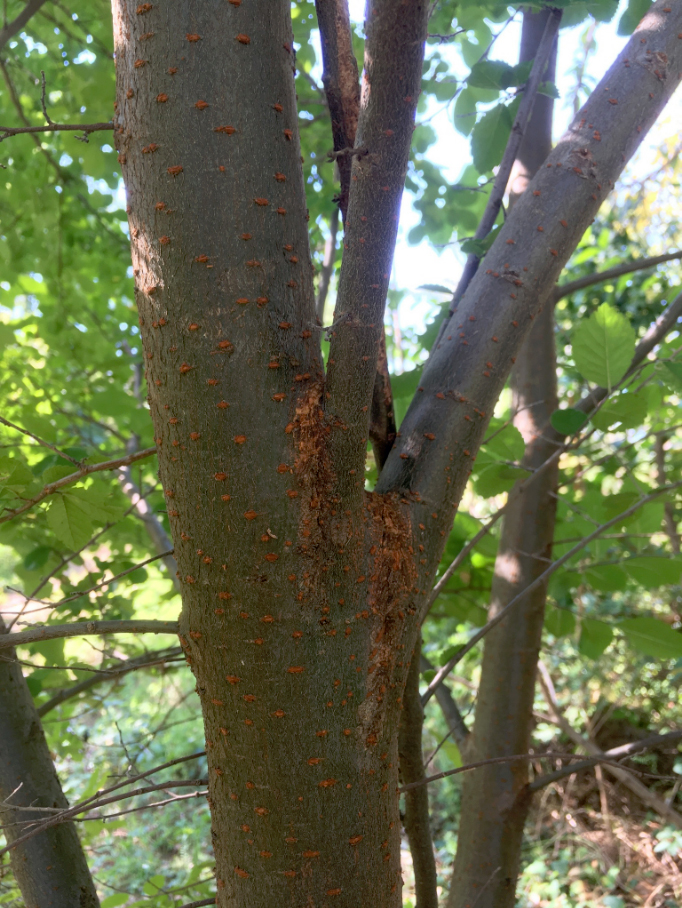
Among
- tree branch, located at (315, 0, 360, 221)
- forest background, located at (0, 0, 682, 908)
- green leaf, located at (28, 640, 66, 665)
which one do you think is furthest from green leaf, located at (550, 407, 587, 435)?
green leaf, located at (28, 640, 66, 665)

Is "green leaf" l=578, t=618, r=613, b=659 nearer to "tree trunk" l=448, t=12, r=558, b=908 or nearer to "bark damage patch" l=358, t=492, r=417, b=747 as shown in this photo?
"tree trunk" l=448, t=12, r=558, b=908

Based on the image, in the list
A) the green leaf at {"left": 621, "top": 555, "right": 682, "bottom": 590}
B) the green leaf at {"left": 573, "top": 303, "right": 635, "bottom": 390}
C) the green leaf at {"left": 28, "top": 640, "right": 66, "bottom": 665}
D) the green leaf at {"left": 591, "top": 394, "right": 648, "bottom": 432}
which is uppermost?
the green leaf at {"left": 573, "top": 303, "right": 635, "bottom": 390}

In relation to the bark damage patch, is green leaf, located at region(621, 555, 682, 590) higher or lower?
higher

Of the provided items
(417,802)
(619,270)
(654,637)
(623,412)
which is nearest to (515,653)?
(654,637)

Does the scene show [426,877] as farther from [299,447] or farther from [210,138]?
[210,138]

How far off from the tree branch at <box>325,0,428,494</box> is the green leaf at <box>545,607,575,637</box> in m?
1.36

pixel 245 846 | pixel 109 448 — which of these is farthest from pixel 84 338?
pixel 245 846

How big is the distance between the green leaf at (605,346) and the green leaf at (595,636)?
743 millimetres

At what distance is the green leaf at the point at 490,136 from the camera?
4.94 feet

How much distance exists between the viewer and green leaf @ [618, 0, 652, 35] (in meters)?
1.47

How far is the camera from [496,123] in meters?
1.54

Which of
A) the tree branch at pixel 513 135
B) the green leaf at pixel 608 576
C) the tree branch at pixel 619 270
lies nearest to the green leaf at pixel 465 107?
the tree branch at pixel 619 270

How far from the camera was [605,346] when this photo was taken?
120 cm

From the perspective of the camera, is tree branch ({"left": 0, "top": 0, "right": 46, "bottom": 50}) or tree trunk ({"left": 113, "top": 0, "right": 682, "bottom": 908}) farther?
tree branch ({"left": 0, "top": 0, "right": 46, "bottom": 50})
